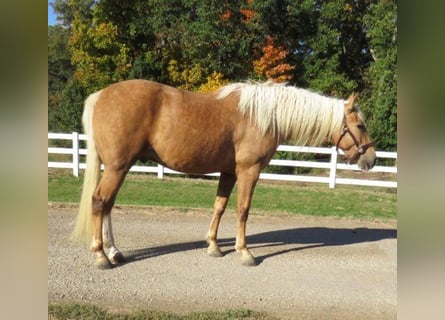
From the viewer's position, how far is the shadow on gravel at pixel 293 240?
498 centimetres

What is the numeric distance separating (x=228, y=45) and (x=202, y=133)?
13362 mm

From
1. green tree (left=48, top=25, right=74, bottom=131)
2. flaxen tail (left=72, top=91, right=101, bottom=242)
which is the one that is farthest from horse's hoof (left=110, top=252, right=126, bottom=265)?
green tree (left=48, top=25, right=74, bottom=131)

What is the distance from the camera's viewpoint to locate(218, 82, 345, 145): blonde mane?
4.57m

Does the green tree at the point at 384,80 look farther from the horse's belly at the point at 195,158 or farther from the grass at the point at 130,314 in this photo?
the grass at the point at 130,314

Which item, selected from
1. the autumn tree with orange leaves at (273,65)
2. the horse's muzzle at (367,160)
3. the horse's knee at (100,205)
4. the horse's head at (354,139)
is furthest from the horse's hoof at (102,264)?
the autumn tree with orange leaves at (273,65)

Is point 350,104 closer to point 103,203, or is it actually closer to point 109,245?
point 103,203

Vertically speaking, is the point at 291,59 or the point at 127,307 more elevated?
the point at 291,59

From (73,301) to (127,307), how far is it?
1.56 ft

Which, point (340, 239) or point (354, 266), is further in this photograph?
point (340, 239)

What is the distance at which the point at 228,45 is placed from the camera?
55.6ft

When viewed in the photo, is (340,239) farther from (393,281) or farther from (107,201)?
(107,201)

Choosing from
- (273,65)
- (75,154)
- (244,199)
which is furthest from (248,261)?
(273,65)
